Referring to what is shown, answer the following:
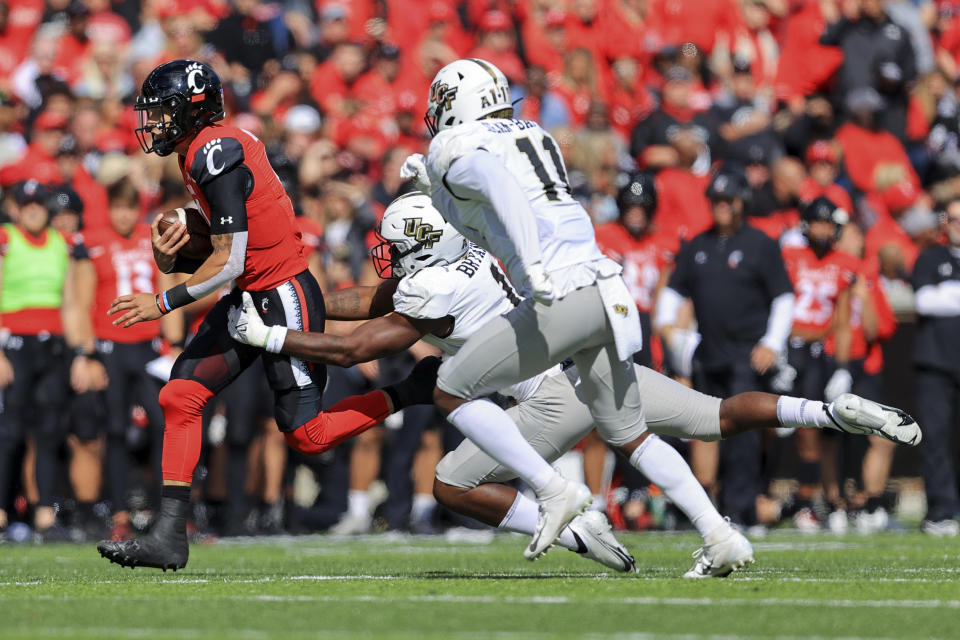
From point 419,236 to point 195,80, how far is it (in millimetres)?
1152

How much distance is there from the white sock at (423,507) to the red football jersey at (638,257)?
6.52 ft

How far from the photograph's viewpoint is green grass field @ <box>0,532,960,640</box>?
4.77 m

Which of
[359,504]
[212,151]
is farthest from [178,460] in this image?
[359,504]

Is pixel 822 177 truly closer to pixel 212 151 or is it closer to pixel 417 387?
pixel 417 387

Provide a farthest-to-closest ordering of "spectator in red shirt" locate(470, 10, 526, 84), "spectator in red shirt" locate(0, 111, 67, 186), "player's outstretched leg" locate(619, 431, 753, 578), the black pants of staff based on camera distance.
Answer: "spectator in red shirt" locate(470, 10, 526, 84)
"spectator in red shirt" locate(0, 111, 67, 186)
the black pants of staff
"player's outstretched leg" locate(619, 431, 753, 578)

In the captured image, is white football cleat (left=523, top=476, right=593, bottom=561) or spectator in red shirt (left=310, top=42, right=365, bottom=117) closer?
white football cleat (left=523, top=476, right=593, bottom=561)

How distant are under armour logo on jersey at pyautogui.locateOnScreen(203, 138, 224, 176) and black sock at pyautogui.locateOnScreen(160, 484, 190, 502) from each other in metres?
1.29

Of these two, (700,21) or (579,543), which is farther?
(700,21)

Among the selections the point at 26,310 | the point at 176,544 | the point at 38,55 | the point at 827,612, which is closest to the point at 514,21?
the point at 38,55

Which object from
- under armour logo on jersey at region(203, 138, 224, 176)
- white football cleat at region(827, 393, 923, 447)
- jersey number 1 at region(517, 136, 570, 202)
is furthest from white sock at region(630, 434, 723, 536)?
under armour logo on jersey at region(203, 138, 224, 176)

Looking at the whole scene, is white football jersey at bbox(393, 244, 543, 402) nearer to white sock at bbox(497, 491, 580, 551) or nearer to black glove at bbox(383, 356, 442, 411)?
black glove at bbox(383, 356, 442, 411)

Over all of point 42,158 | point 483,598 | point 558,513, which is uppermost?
point 42,158

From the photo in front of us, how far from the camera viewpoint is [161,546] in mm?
6562

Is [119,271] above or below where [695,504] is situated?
above
